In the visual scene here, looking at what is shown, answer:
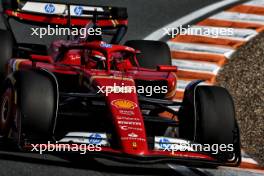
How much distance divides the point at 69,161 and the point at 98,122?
829 mm

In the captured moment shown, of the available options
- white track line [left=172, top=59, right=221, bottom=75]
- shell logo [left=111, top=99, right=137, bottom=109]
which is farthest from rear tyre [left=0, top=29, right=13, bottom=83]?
white track line [left=172, top=59, right=221, bottom=75]

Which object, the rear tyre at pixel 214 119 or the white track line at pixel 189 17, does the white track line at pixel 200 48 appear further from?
the rear tyre at pixel 214 119

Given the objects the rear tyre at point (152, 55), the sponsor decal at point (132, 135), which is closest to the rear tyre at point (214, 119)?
the sponsor decal at point (132, 135)

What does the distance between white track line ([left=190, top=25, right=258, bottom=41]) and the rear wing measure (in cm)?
A: 238

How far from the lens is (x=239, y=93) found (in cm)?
991

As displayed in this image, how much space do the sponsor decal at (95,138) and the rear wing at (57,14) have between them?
137 inches

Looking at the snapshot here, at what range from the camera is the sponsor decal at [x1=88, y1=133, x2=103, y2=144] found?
695 cm

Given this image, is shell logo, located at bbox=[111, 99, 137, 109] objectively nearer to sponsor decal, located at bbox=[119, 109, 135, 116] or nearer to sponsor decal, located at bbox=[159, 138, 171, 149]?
sponsor decal, located at bbox=[119, 109, 135, 116]

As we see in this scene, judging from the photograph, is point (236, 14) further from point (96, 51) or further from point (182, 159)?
point (182, 159)

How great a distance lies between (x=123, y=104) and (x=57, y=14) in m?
3.41

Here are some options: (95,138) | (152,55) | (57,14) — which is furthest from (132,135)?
(57,14)

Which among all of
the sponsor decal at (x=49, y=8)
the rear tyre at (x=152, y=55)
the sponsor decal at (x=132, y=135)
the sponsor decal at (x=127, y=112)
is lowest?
the sponsor decal at (x=132, y=135)

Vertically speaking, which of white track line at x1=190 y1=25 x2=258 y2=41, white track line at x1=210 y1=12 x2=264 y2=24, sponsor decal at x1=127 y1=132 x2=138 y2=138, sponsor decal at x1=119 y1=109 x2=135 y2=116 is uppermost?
white track line at x1=210 y1=12 x2=264 y2=24

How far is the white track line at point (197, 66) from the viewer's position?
36.2ft
